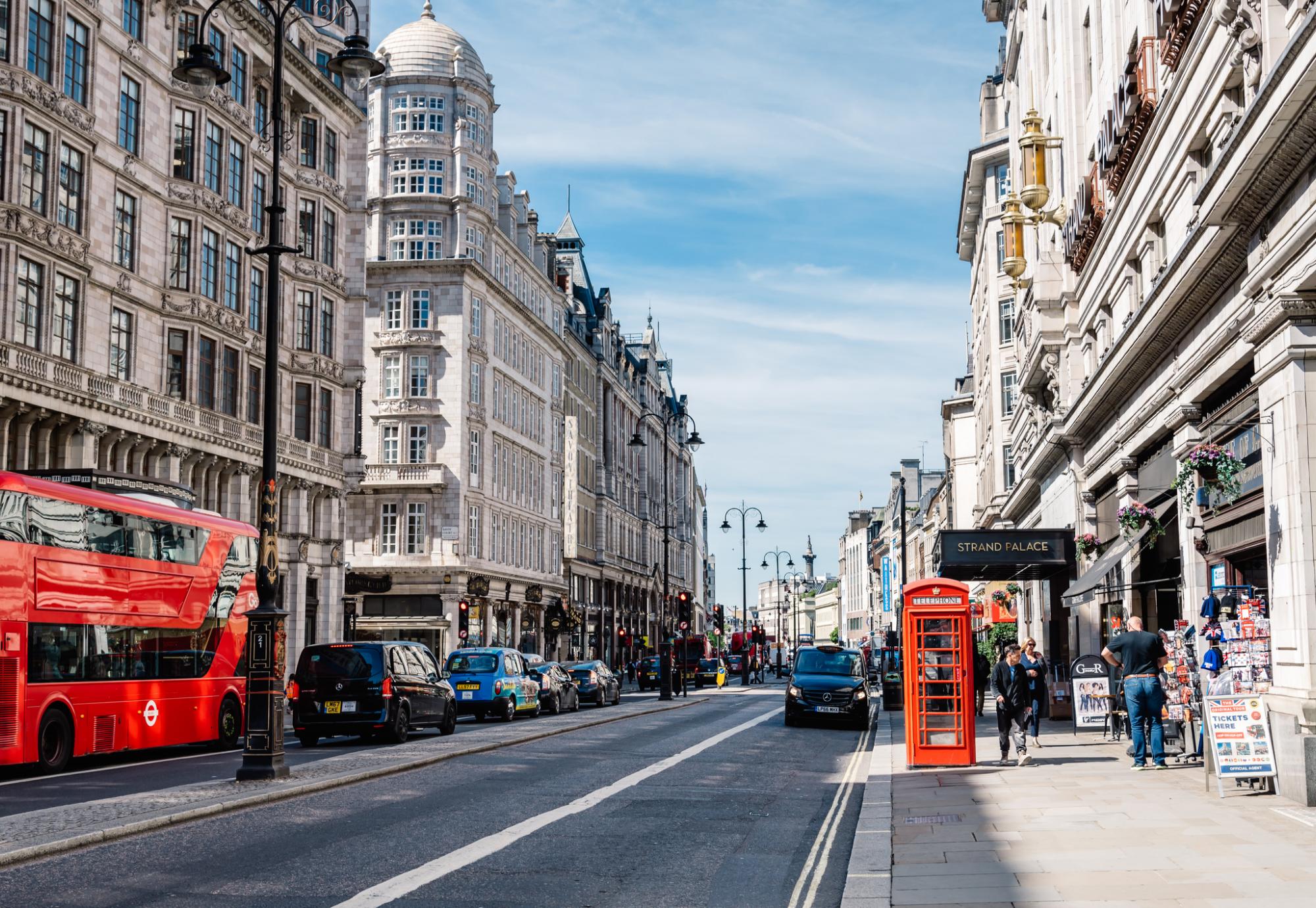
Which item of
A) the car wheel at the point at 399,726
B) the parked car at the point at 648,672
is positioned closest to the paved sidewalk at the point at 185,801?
the car wheel at the point at 399,726

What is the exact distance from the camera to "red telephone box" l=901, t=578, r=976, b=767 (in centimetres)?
1886

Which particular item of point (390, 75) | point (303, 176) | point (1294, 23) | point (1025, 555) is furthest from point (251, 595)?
point (390, 75)

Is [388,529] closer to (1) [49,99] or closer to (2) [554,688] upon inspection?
(2) [554,688]

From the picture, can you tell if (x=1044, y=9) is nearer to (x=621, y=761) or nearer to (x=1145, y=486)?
(x=1145, y=486)

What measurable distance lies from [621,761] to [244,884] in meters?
11.0

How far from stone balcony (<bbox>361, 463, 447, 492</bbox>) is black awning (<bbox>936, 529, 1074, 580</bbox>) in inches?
1482

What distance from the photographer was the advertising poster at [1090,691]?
74.8ft

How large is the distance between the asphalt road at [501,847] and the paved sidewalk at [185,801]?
0.21m

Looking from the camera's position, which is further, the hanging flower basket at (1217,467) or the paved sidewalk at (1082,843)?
the hanging flower basket at (1217,467)

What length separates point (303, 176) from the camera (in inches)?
1863

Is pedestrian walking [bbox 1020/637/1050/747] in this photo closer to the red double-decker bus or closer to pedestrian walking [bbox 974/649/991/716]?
pedestrian walking [bbox 974/649/991/716]

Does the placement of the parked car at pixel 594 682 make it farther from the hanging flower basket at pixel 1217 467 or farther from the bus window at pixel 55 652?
the hanging flower basket at pixel 1217 467

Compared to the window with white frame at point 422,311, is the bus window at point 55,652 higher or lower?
lower

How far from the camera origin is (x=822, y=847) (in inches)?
467
